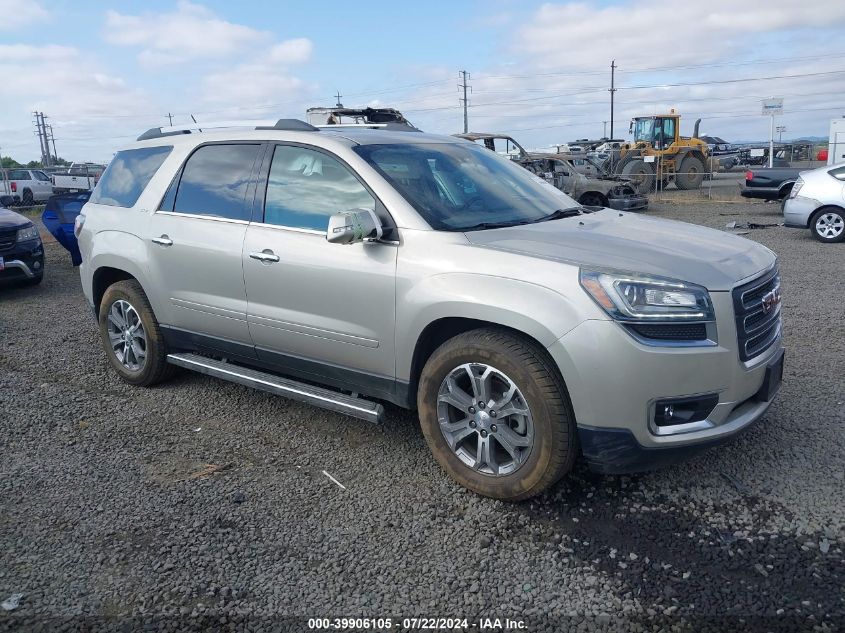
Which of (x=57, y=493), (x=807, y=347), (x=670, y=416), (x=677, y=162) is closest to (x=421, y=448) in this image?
(x=670, y=416)

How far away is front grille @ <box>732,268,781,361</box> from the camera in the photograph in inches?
128

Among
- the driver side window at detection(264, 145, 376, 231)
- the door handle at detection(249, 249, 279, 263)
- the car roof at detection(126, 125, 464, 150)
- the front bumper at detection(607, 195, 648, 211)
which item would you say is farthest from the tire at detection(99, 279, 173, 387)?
the front bumper at detection(607, 195, 648, 211)

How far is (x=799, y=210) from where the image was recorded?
12531 mm

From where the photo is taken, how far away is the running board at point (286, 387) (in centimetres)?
384

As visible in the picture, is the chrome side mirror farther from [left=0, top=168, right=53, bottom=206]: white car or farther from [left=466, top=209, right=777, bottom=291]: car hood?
[left=0, top=168, right=53, bottom=206]: white car

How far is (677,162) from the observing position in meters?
27.7

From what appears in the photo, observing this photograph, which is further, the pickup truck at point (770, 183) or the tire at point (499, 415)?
the pickup truck at point (770, 183)

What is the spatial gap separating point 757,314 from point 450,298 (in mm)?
1483

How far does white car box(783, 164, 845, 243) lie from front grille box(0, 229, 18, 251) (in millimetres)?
12456

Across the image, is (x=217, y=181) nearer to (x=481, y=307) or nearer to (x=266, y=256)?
(x=266, y=256)

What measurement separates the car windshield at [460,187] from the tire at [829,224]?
970 cm

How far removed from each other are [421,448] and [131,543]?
65.6 inches

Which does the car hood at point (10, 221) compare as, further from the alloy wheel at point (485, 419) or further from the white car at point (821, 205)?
the white car at point (821, 205)

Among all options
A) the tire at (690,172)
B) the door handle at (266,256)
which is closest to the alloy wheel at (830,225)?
the door handle at (266,256)
